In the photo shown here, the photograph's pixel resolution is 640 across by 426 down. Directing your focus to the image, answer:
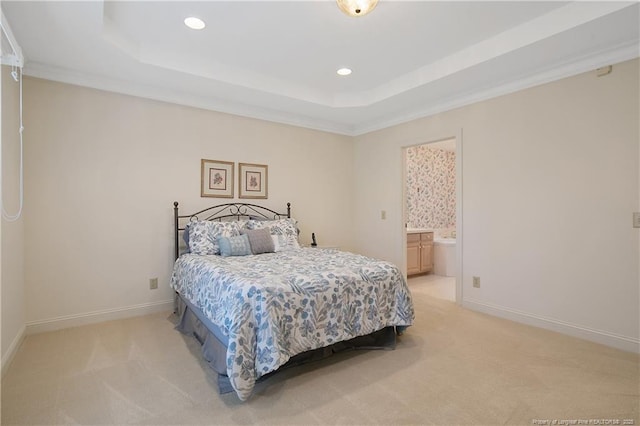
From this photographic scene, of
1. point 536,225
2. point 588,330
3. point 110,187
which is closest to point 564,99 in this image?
point 536,225

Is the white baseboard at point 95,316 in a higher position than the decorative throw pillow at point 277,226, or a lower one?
lower

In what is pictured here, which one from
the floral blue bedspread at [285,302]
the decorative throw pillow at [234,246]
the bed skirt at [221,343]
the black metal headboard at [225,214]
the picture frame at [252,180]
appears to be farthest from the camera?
the picture frame at [252,180]

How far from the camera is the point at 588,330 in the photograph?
2.88m

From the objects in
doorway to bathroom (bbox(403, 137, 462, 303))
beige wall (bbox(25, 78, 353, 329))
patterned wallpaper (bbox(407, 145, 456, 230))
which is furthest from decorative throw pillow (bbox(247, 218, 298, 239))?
patterned wallpaper (bbox(407, 145, 456, 230))

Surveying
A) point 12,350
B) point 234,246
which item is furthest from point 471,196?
point 12,350

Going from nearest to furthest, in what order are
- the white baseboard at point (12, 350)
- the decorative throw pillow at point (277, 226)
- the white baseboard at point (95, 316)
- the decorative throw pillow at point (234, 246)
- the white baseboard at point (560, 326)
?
the white baseboard at point (12, 350) → the white baseboard at point (560, 326) → the white baseboard at point (95, 316) → the decorative throw pillow at point (234, 246) → the decorative throw pillow at point (277, 226)

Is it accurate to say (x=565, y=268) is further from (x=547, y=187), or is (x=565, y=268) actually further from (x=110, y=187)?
(x=110, y=187)

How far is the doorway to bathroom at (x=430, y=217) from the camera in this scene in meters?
5.49

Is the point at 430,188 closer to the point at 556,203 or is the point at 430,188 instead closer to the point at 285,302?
the point at 556,203

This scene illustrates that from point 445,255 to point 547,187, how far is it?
2858mm

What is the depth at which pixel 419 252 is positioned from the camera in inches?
223

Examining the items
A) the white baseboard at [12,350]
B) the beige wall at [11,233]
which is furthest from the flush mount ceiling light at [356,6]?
the white baseboard at [12,350]

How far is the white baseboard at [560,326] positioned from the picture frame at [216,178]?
128 inches

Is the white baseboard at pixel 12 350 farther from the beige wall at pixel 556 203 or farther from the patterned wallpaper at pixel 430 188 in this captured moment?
the patterned wallpaper at pixel 430 188
